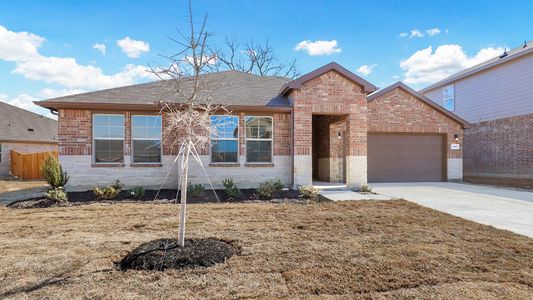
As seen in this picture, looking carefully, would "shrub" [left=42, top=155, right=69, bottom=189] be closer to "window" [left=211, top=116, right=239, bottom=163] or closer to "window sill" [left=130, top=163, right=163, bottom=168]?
"window sill" [left=130, top=163, right=163, bottom=168]

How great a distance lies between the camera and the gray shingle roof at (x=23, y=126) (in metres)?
21.3

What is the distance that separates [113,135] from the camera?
1062cm

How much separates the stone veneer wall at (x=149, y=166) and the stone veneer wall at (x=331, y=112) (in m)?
0.54

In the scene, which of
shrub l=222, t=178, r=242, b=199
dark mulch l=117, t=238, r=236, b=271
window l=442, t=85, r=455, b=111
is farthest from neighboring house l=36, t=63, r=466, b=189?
window l=442, t=85, r=455, b=111

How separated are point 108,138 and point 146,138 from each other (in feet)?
4.33

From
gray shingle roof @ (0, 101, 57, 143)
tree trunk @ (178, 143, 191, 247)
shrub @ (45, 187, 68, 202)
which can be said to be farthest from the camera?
gray shingle roof @ (0, 101, 57, 143)

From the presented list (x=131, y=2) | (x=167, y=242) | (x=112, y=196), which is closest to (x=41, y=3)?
(x=131, y=2)

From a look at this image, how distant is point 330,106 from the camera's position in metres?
11.5

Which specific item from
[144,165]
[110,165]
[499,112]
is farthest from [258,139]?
[499,112]

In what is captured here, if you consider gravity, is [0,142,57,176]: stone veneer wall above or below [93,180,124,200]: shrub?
above

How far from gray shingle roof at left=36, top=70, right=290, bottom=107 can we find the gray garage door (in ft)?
18.7

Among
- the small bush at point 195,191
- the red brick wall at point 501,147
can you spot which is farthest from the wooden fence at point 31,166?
the red brick wall at point 501,147

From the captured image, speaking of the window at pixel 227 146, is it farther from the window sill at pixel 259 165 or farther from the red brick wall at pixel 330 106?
the red brick wall at pixel 330 106

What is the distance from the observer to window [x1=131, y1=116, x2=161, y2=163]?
1076 centimetres
